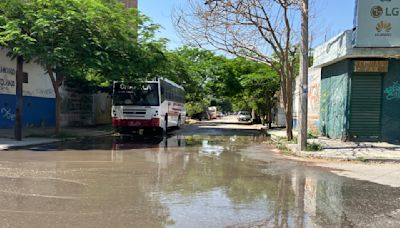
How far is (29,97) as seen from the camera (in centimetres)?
2492

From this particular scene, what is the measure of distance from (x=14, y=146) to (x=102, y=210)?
10.5m

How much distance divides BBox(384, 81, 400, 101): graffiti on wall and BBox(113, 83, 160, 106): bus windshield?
11.4m

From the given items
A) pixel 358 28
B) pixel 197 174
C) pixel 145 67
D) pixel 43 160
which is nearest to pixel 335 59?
pixel 358 28

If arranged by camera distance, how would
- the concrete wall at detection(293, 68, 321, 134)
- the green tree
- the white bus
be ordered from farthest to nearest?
1. the concrete wall at detection(293, 68, 321, 134)
2. the white bus
3. the green tree

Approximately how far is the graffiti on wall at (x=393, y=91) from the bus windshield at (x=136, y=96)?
11444mm

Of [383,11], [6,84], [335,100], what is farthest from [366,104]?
[6,84]

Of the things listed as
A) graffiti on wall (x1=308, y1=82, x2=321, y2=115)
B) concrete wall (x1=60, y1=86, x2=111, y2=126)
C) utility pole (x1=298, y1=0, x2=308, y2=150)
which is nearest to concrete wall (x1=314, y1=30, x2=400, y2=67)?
utility pole (x1=298, y1=0, x2=308, y2=150)

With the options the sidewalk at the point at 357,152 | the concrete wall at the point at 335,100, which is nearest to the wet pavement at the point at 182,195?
the sidewalk at the point at 357,152

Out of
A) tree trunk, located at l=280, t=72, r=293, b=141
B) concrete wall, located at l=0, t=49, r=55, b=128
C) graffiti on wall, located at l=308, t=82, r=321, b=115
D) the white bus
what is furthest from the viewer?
graffiti on wall, located at l=308, t=82, r=321, b=115

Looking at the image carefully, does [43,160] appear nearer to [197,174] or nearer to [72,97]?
[197,174]

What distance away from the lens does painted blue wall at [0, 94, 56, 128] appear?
22300 millimetres

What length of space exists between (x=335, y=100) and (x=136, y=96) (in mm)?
10316

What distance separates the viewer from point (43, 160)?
12297 mm

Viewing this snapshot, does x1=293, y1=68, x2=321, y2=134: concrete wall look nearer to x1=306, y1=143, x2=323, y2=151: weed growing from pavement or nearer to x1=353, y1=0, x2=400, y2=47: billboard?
x1=353, y1=0, x2=400, y2=47: billboard
